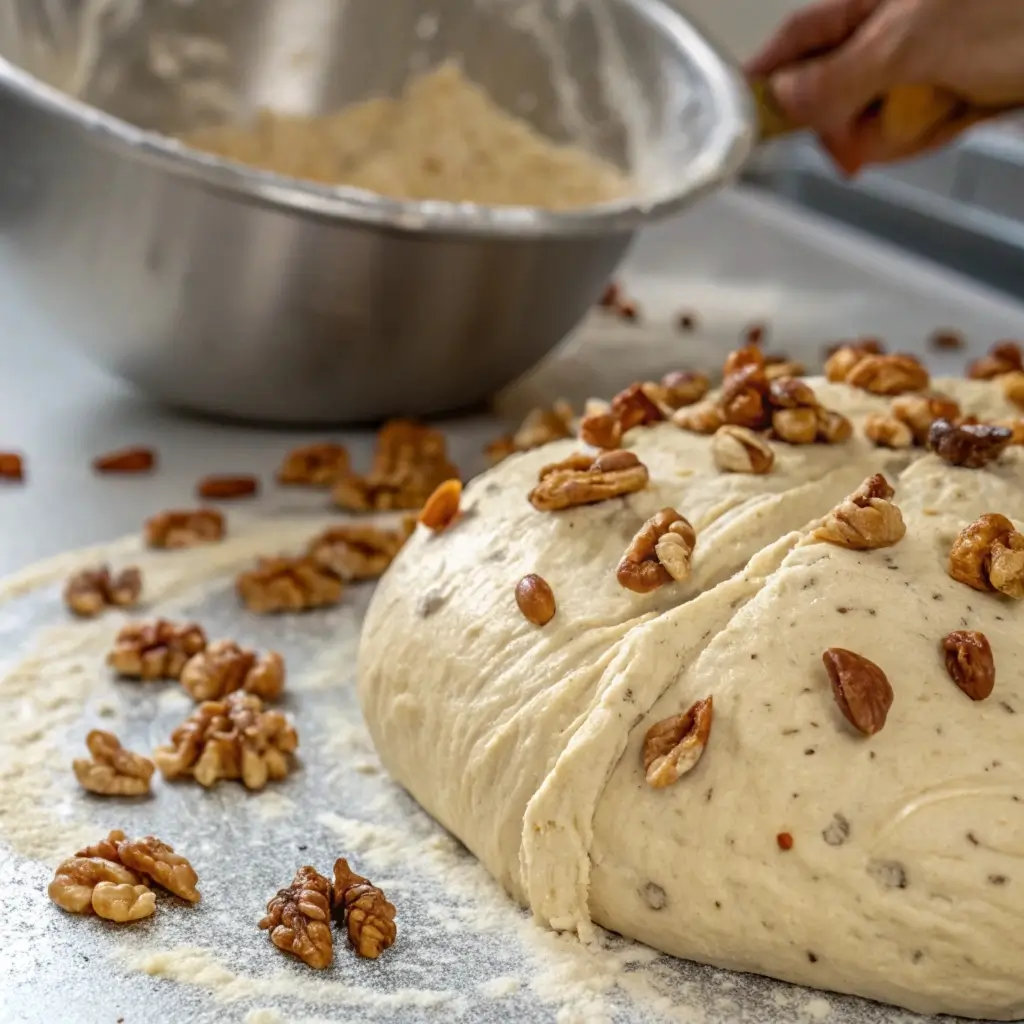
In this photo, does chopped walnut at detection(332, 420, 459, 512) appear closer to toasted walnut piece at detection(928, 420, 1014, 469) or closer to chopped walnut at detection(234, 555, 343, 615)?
chopped walnut at detection(234, 555, 343, 615)

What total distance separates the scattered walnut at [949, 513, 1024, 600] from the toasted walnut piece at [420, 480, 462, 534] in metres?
0.48

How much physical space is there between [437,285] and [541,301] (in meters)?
0.17

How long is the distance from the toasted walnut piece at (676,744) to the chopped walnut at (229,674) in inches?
20.0

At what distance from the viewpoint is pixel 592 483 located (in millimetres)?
1237

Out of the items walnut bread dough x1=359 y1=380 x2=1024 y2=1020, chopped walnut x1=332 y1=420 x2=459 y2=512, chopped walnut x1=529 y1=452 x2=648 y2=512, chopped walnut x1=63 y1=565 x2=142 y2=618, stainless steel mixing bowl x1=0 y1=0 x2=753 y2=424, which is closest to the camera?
walnut bread dough x1=359 y1=380 x2=1024 y2=1020

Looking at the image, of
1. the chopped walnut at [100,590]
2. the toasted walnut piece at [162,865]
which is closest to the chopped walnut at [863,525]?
the toasted walnut piece at [162,865]

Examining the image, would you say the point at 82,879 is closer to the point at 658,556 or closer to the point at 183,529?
the point at 658,556

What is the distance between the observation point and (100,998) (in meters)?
1.01

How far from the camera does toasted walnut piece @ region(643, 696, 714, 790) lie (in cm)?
102

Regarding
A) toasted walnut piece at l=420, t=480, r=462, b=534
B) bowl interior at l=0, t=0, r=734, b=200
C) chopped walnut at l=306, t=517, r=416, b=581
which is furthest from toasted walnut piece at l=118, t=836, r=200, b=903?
bowl interior at l=0, t=0, r=734, b=200

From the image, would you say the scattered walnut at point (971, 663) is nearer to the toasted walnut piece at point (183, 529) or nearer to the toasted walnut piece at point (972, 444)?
the toasted walnut piece at point (972, 444)

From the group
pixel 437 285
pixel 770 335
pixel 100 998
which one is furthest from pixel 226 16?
pixel 100 998

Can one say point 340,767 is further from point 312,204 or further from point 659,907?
point 312,204

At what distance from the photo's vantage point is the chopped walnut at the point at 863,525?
1113 mm
